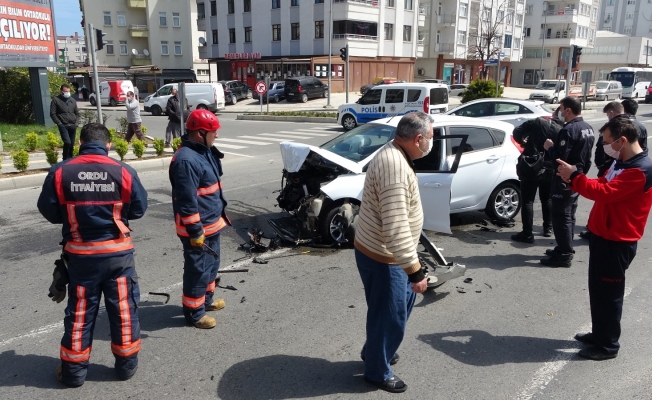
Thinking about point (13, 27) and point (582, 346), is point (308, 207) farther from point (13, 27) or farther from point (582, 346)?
point (13, 27)

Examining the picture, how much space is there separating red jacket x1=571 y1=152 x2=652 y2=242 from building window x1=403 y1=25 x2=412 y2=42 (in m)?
50.0

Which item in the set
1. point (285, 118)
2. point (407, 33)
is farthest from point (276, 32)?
point (285, 118)

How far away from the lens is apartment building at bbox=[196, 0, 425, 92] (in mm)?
45062

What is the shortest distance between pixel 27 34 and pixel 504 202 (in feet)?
52.2

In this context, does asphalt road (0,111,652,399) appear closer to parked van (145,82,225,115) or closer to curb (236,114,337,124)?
curb (236,114,337,124)

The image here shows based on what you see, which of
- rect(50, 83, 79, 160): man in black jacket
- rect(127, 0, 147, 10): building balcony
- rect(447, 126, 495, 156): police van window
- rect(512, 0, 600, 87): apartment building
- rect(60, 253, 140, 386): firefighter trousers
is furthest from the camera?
rect(512, 0, 600, 87): apartment building

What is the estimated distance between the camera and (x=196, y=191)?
405 cm

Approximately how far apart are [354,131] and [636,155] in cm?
439

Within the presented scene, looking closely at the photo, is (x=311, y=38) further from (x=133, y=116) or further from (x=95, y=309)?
(x=95, y=309)

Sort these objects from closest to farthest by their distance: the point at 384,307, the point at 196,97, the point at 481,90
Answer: the point at 384,307
the point at 481,90
the point at 196,97

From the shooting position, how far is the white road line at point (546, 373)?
A: 3.53 m

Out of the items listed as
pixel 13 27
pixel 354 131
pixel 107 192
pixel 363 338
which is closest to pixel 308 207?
pixel 354 131

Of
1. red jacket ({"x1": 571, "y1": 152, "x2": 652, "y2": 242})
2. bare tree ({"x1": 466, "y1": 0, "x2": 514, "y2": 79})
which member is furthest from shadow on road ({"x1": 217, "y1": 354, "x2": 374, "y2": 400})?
bare tree ({"x1": 466, "y1": 0, "x2": 514, "y2": 79})

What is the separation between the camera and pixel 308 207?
639 centimetres
